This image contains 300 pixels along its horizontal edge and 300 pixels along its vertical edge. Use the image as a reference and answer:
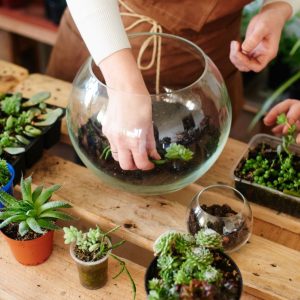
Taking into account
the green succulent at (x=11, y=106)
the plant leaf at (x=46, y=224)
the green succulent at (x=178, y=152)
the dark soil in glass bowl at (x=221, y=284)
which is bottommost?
the green succulent at (x=11, y=106)

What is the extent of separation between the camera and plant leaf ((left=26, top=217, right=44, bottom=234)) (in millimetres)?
853

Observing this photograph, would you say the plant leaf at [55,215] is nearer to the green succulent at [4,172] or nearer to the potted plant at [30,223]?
the potted plant at [30,223]

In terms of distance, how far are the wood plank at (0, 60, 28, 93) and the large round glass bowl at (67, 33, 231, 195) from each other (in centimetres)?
41

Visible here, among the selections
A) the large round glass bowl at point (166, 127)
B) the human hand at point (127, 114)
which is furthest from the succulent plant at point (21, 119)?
the human hand at point (127, 114)

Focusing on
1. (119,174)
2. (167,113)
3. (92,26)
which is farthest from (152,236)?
(92,26)

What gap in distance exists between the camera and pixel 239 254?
926mm

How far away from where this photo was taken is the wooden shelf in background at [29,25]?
2.04 metres

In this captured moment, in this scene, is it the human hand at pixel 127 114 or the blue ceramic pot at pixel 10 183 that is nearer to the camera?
the human hand at pixel 127 114

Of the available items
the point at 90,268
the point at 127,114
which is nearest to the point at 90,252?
the point at 90,268

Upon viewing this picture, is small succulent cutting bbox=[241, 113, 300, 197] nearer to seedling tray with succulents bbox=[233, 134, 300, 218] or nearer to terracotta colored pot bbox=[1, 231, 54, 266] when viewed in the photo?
seedling tray with succulents bbox=[233, 134, 300, 218]

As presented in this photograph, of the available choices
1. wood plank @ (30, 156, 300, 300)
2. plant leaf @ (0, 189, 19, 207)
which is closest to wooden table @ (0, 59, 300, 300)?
wood plank @ (30, 156, 300, 300)

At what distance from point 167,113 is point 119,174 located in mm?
144

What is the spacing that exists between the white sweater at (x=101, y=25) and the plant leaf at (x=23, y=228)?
0.30 meters

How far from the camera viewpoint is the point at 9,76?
1.39m
